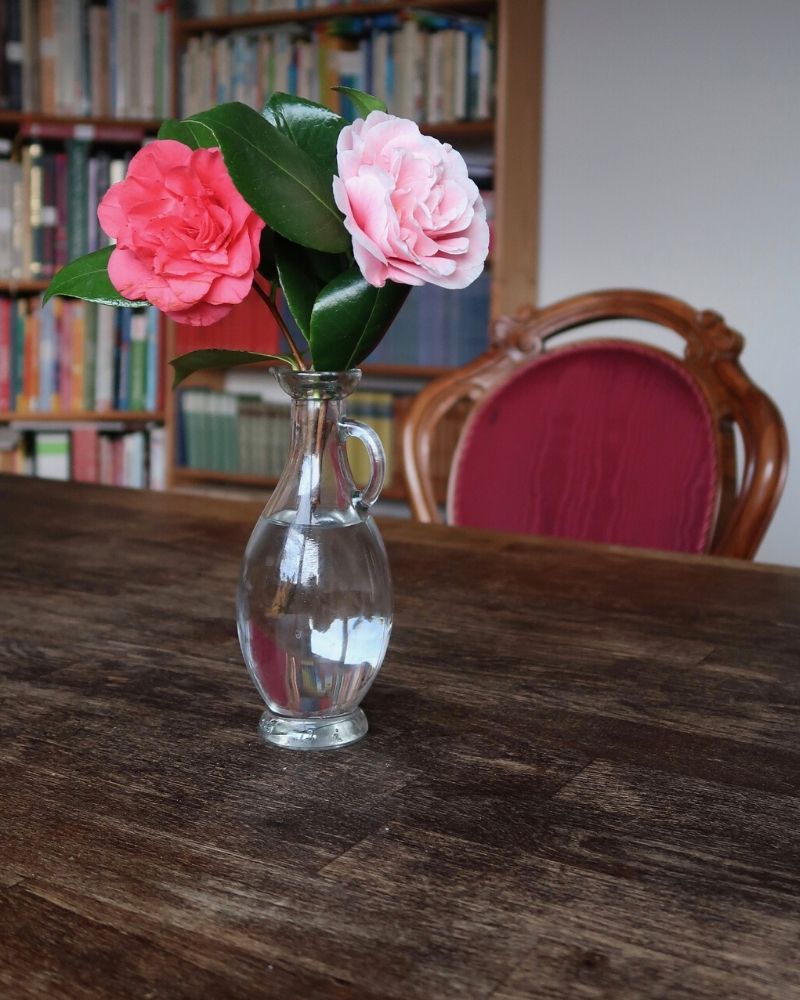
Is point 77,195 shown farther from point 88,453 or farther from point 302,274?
point 302,274

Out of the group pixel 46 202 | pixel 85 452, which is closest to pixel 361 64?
pixel 46 202

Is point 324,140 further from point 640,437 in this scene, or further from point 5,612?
point 640,437

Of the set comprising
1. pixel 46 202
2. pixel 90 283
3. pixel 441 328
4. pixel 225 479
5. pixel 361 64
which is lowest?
A: pixel 225 479

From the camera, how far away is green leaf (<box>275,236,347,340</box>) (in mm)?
626

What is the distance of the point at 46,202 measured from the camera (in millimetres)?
3342

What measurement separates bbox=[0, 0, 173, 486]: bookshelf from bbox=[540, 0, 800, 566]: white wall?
119 centimetres

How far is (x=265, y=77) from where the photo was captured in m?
3.18

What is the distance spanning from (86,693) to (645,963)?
0.44 meters

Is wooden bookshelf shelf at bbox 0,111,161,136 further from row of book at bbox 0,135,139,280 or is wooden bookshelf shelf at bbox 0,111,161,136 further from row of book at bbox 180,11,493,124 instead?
row of book at bbox 180,11,493,124

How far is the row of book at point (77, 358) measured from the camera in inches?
134

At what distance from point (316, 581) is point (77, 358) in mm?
2996

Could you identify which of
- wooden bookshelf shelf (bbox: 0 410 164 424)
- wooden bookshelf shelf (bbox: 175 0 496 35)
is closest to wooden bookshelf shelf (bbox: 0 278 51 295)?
wooden bookshelf shelf (bbox: 0 410 164 424)

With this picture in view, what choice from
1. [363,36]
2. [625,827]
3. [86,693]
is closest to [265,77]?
[363,36]

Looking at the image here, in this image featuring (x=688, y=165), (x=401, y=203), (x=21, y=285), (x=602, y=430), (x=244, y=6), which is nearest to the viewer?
(x=401, y=203)
